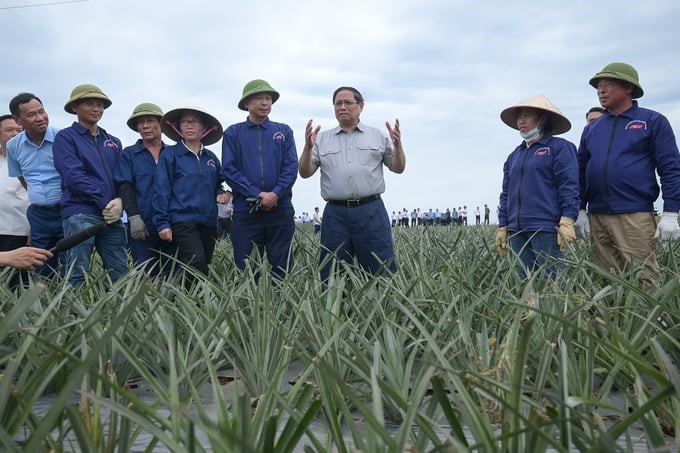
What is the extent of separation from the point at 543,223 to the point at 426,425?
3259 mm

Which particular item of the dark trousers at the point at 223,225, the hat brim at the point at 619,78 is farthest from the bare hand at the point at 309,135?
the dark trousers at the point at 223,225

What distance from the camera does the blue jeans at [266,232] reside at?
176 inches

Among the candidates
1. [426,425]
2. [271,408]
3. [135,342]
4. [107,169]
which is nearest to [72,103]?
[107,169]

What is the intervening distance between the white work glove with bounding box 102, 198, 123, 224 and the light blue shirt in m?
0.48

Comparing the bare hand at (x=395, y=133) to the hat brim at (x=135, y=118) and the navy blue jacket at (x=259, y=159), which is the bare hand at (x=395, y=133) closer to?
the navy blue jacket at (x=259, y=159)

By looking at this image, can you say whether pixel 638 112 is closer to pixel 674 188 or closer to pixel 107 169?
pixel 674 188

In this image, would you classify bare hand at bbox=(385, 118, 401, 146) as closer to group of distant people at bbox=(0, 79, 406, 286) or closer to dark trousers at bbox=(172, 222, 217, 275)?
group of distant people at bbox=(0, 79, 406, 286)

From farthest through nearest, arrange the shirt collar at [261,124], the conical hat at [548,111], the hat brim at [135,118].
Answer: the shirt collar at [261,124]
the hat brim at [135,118]
the conical hat at [548,111]

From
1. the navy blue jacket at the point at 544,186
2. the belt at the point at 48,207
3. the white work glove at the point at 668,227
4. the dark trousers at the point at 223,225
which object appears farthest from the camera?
the dark trousers at the point at 223,225

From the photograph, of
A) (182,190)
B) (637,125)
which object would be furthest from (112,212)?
(637,125)

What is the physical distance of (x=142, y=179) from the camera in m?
4.43

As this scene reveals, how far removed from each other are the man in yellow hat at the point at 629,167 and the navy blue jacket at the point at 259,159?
217cm

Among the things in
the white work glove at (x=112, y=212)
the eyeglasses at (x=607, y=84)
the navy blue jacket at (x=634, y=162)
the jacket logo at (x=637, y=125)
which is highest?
the eyeglasses at (x=607, y=84)

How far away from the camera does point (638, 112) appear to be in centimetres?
404
